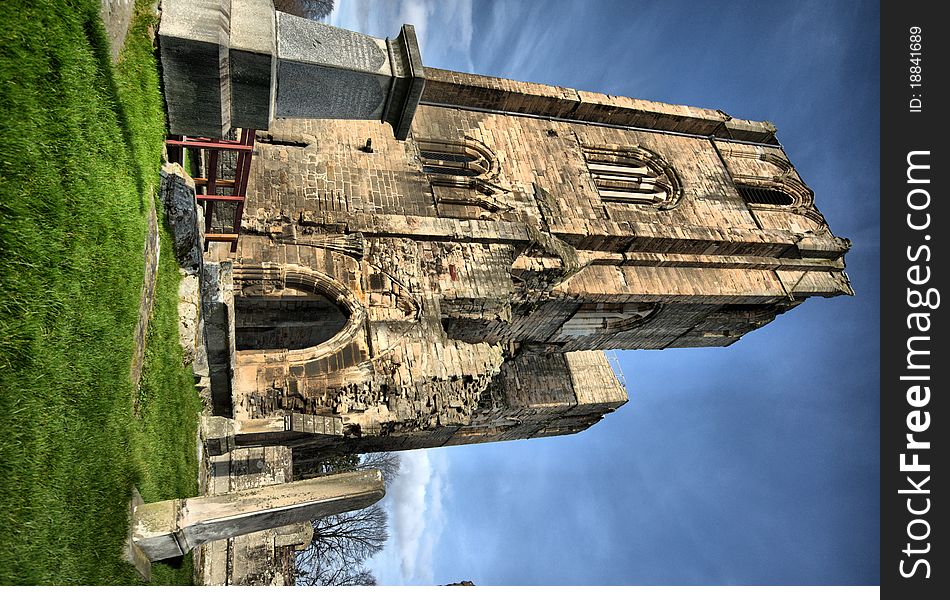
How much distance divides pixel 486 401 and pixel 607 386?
4.57 meters

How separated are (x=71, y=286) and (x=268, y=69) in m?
2.53

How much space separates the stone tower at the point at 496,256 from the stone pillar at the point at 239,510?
3112 millimetres

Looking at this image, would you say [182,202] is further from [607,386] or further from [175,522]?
[607,386]

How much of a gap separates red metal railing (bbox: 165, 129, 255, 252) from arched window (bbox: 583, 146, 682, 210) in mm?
8425

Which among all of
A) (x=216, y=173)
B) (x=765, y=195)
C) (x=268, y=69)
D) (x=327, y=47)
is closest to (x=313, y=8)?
(x=765, y=195)

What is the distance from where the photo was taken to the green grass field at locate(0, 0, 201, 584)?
2.95m

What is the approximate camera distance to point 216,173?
7.84 metres

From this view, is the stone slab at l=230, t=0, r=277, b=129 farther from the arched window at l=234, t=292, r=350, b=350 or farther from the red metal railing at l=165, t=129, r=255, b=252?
the arched window at l=234, t=292, r=350, b=350

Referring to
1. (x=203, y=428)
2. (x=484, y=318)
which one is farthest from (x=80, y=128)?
(x=484, y=318)

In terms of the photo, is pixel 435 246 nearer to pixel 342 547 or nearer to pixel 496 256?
pixel 496 256
